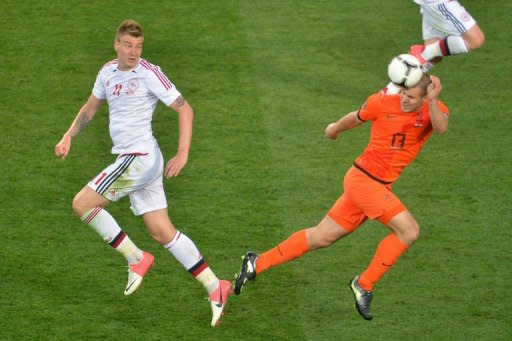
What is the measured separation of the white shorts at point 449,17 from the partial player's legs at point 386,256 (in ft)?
13.9

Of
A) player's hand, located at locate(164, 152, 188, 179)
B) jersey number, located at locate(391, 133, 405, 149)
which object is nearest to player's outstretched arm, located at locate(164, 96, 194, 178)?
player's hand, located at locate(164, 152, 188, 179)

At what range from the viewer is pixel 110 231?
10.1 m

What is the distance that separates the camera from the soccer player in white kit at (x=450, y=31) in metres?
Answer: 13.5

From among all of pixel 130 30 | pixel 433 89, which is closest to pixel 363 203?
pixel 433 89

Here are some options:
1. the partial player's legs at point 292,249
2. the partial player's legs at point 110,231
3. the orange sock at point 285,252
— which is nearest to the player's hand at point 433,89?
the partial player's legs at point 292,249

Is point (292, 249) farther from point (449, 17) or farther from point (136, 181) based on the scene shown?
point (449, 17)

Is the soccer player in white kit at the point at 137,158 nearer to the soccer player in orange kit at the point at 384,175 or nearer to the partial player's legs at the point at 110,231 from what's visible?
the partial player's legs at the point at 110,231

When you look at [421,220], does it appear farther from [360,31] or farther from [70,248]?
[360,31]

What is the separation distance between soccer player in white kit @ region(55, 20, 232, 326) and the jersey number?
1.50 metres

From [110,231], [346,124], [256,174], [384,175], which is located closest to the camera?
[384,175]

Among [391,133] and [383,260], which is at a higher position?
[391,133]

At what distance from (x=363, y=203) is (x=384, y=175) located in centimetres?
27

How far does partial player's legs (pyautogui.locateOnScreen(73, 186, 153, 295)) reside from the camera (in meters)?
10.0

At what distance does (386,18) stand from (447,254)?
590cm
